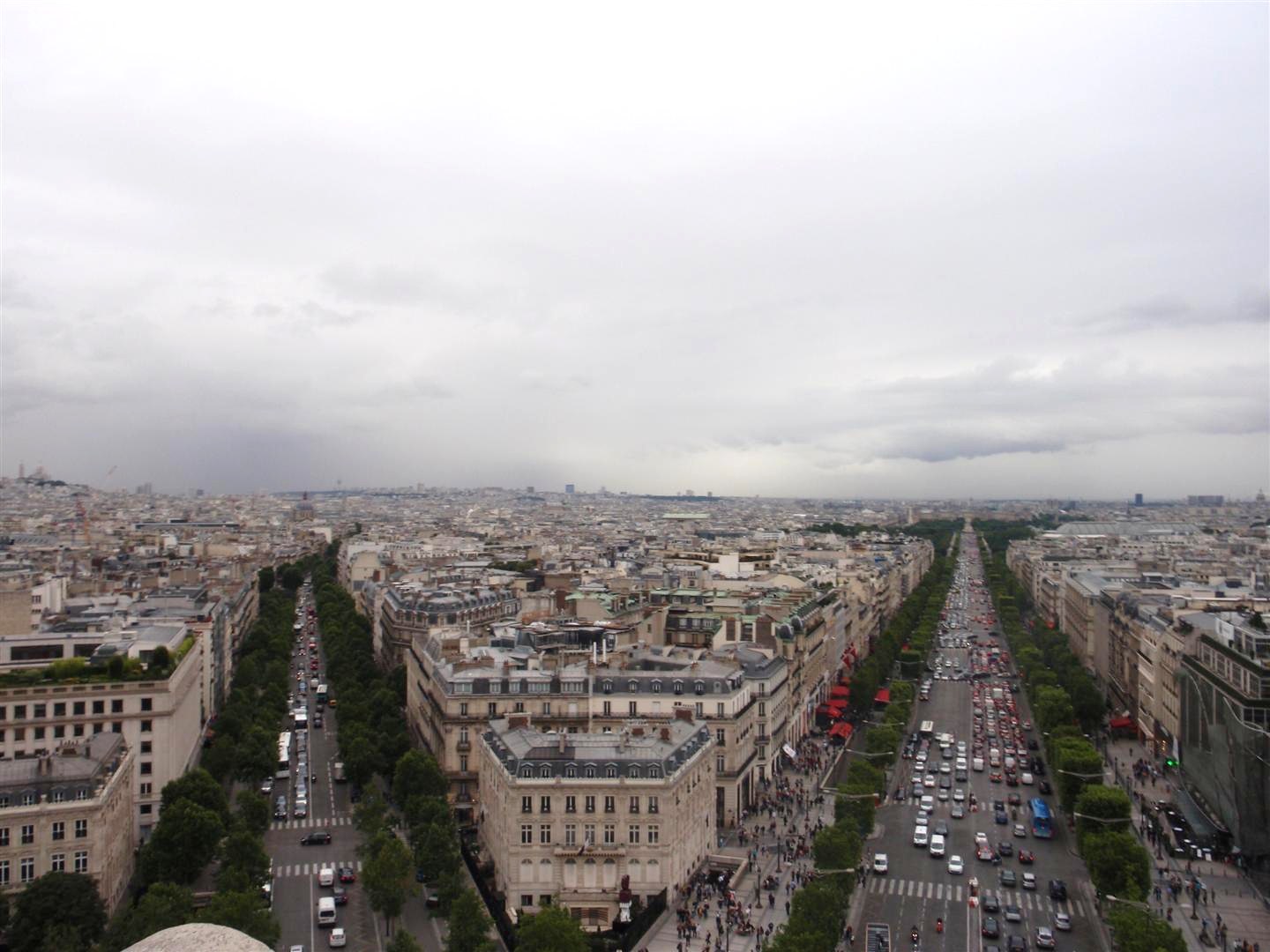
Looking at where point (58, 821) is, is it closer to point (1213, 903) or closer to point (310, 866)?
point (310, 866)

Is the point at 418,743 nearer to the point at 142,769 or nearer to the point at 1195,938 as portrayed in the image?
the point at 142,769

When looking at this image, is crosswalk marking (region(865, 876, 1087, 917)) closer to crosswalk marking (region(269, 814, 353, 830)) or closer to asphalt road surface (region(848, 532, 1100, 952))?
asphalt road surface (region(848, 532, 1100, 952))

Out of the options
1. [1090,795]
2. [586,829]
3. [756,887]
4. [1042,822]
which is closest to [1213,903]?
[1090,795]

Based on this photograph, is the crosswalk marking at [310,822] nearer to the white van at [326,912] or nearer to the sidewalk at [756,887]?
the white van at [326,912]

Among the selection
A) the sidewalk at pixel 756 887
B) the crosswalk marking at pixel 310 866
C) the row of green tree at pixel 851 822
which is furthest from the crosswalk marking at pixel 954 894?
the crosswalk marking at pixel 310 866

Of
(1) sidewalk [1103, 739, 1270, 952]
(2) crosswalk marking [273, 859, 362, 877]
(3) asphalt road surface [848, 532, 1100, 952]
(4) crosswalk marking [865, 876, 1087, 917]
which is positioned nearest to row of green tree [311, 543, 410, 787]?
(2) crosswalk marking [273, 859, 362, 877]

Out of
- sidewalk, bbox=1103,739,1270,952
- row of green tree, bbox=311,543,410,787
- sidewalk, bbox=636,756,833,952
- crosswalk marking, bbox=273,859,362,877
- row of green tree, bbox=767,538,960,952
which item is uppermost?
row of green tree, bbox=311,543,410,787

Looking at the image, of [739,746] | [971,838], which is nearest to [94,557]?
[739,746]
